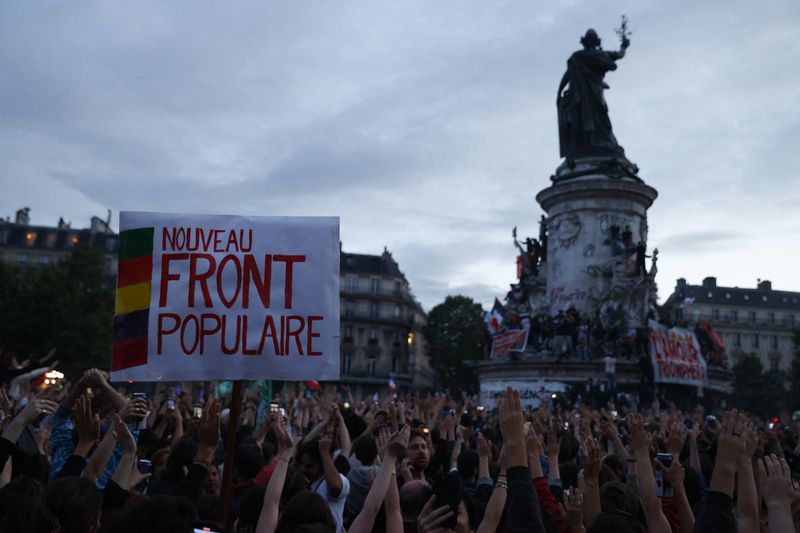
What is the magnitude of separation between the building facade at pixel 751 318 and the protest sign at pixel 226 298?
290 ft

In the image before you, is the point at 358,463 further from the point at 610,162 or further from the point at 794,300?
the point at 794,300

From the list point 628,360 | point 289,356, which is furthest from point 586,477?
point 628,360

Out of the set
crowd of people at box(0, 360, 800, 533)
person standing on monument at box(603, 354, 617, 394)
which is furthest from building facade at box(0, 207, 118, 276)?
crowd of people at box(0, 360, 800, 533)

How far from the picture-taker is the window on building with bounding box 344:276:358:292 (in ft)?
281

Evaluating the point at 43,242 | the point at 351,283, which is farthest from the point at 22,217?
the point at 351,283

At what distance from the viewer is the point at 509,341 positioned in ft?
131

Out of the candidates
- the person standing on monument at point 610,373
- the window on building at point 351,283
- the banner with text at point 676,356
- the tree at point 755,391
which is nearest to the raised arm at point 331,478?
the person standing on monument at point 610,373

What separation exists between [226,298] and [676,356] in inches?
1390

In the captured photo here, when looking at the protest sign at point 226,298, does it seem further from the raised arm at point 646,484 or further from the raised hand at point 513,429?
the raised arm at point 646,484

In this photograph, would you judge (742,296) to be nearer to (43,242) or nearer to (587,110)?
(587,110)

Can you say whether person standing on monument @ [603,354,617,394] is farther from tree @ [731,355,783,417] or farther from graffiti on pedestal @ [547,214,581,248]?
tree @ [731,355,783,417]

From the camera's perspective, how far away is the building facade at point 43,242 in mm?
79562

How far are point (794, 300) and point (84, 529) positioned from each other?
349ft

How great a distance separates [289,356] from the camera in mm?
5660
